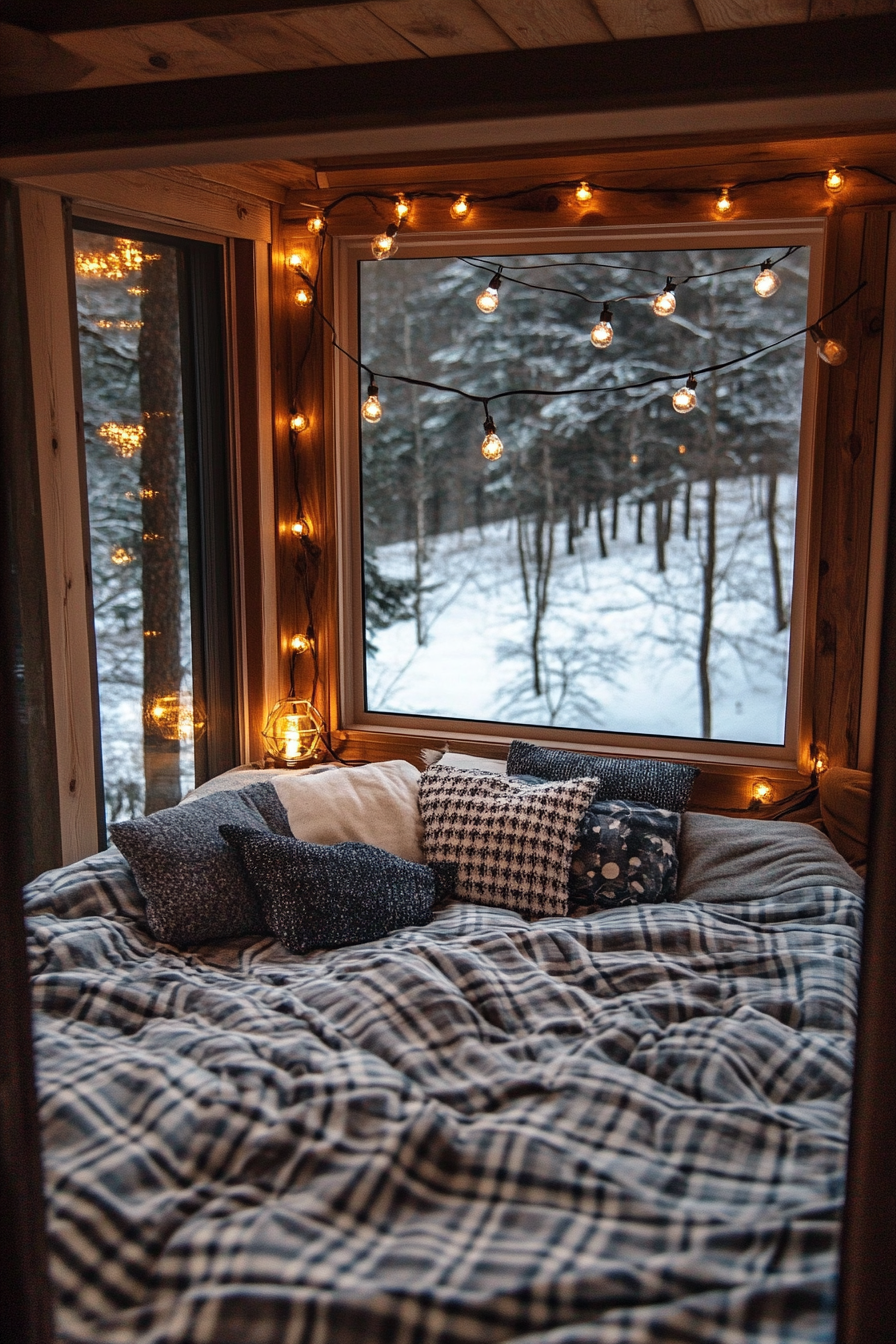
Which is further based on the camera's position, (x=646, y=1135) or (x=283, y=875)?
(x=283, y=875)

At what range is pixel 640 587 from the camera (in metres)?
3.66

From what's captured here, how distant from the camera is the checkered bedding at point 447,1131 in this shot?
1.37 m

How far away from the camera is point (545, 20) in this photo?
1.52 m

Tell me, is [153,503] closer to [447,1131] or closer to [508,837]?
[508,837]

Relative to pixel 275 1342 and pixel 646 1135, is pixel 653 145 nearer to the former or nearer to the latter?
pixel 646 1135

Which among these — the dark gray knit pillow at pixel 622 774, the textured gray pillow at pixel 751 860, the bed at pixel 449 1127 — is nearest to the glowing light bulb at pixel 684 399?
the dark gray knit pillow at pixel 622 774

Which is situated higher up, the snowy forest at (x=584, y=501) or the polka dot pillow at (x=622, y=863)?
the snowy forest at (x=584, y=501)

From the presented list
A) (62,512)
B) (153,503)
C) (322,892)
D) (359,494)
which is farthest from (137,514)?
(322,892)

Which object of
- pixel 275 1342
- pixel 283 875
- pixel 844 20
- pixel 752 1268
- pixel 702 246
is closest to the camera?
pixel 844 20

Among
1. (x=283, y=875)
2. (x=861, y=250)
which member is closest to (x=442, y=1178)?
(x=283, y=875)

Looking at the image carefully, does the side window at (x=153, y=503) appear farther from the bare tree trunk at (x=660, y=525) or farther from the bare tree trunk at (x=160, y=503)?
the bare tree trunk at (x=660, y=525)

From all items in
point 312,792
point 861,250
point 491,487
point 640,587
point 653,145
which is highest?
point 653,145

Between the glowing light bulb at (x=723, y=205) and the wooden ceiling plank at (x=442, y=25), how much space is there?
1.80 meters

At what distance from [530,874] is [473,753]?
0.95 metres
